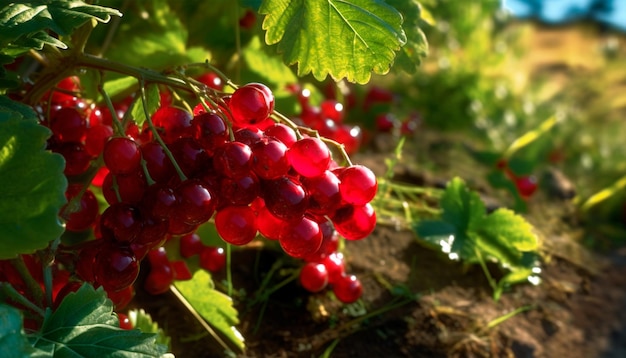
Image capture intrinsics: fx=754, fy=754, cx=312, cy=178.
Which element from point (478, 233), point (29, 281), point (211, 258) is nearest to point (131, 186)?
point (29, 281)

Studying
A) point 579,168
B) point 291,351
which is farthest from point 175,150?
point 579,168

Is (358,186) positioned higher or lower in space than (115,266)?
higher

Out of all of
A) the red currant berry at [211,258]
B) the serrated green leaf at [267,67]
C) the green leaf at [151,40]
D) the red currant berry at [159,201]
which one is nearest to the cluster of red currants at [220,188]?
the red currant berry at [159,201]

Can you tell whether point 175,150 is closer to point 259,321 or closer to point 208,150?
point 208,150

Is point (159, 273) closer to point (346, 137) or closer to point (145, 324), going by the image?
point (145, 324)

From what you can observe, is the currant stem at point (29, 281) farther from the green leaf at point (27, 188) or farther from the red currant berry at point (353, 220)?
the red currant berry at point (353, 220)

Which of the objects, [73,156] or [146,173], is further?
[73,156]
